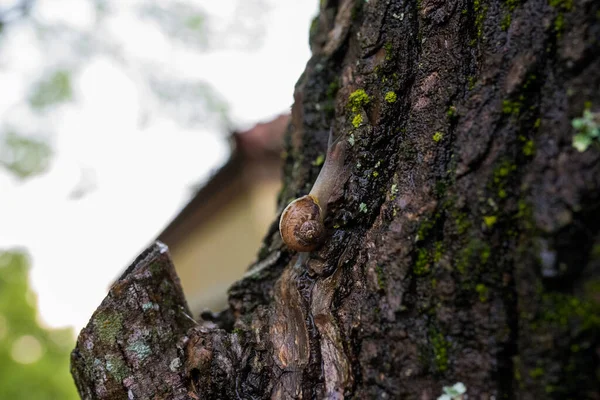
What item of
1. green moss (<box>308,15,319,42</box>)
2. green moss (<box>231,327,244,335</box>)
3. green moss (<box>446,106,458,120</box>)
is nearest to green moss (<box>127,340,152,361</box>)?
green moss (<box>231,327,244,335</box>)

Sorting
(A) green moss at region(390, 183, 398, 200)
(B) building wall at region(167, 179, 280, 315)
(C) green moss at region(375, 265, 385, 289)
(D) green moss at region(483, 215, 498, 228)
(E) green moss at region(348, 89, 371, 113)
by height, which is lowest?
(D) green moss at region(483, 215, 498, 228)

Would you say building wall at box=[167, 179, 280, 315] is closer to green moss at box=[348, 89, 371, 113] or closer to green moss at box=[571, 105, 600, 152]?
green moss at box=[348, 89, 371, 113]

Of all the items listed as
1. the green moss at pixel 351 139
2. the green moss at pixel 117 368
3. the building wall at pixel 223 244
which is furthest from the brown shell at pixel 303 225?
the building wall at pixel 223 244

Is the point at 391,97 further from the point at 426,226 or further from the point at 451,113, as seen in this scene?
the point at 426,226

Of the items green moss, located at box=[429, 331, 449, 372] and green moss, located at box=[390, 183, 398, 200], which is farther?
green moss, located at box=[390, 183, 398, 200]

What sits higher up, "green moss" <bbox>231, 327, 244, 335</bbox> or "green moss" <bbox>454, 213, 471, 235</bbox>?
"green moss" <bbox>231, 327, 244, 335</bbox>

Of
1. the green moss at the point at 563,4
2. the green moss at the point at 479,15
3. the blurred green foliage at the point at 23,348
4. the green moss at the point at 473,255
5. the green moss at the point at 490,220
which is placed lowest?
the green moss at the point at 473,255

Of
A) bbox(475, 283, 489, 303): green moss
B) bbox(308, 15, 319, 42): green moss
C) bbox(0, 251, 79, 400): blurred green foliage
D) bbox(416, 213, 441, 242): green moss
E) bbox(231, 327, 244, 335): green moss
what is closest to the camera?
bbox(475, 283, 489, 303): green moss

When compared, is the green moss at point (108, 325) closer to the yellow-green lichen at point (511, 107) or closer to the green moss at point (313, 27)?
the yellow-green lichen at point (511, 107)

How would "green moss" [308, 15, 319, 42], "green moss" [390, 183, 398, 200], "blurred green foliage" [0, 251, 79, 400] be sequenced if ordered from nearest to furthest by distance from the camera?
"green moss" [390, 183, 398, 200] → "green moss" [308, 15, 319, 42] → "blurred green foliage" [0, 251, 79, 400]
